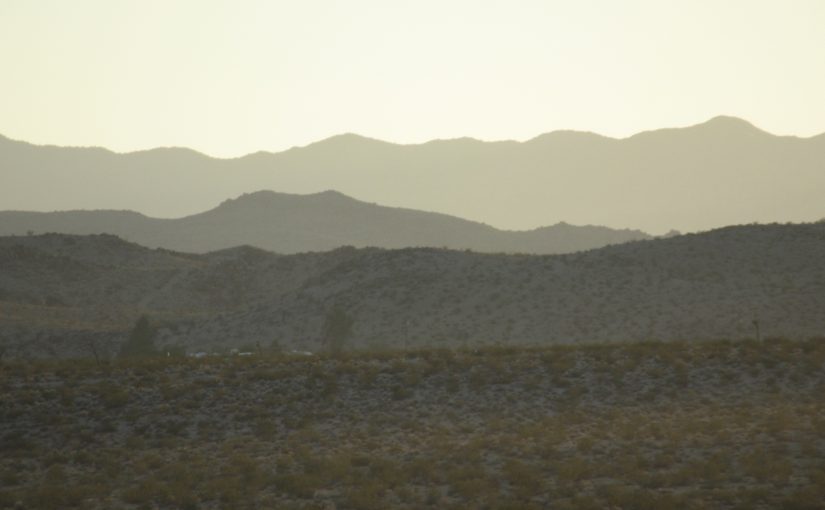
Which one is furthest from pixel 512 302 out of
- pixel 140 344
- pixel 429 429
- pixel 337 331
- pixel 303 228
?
pixel 303 228

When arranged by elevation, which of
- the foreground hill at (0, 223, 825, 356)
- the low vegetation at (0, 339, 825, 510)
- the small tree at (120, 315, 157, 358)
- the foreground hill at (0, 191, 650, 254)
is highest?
the foreground hill at (0, 191, 650, 254)

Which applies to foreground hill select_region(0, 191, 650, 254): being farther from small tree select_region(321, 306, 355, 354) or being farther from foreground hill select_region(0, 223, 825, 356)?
small tree select_region(321, 306, 355, 354)

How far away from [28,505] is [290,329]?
39.3m

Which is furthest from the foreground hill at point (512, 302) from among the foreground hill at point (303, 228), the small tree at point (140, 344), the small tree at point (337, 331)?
the foreground hill at point (303, 228)

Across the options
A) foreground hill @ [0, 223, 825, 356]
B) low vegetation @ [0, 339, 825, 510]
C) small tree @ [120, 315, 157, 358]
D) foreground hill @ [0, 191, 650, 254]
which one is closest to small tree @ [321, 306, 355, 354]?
foreground hill @ [0, 223, 825, 356]

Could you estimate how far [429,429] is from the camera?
97.7 ft

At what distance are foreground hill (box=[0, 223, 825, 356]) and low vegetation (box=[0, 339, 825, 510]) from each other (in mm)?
18706

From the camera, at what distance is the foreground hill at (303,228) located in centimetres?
15012

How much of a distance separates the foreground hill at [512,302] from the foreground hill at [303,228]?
3023 inches

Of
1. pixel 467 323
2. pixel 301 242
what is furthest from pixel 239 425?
pixel 301 242

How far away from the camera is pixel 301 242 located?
159 meters

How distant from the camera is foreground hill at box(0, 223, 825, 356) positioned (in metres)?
55.4

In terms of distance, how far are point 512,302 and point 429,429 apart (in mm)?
30666

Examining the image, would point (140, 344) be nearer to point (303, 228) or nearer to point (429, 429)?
point (429, 429)
